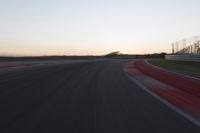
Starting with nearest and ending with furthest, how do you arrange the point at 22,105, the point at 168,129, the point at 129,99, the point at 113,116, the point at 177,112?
the point at 168,129 → the point at 113,116 → the point at 177,112 → the point at 22,105 → the point at 129,99

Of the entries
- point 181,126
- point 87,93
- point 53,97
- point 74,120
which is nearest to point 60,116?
point 74,120

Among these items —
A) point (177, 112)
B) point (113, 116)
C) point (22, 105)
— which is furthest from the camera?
point (22, 105)

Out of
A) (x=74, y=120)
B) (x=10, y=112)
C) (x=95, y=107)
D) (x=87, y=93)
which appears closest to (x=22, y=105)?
(x=10, y=112)

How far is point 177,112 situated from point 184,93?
4786 mm

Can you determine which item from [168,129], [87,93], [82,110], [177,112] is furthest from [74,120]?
[87,93]

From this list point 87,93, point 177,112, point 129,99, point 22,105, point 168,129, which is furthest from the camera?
point 87,93

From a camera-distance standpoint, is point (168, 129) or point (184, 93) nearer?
point (168, 129)

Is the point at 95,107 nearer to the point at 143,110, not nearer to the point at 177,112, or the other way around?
the point at 143,110

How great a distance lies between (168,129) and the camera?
7.75 metres

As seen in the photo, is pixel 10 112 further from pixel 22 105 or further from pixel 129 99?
pixel 129 99

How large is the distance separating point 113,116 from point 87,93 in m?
4.73

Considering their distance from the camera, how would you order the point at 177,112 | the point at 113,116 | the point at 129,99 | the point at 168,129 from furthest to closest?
the point at 129,99, the point at 177,112, the point at 113,116, the point at 168,129

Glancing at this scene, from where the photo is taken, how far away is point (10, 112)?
9.56 m

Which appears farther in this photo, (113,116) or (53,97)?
(53,97)
